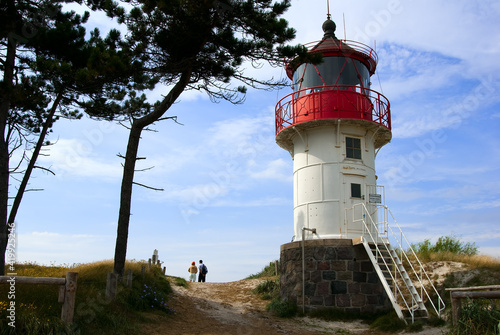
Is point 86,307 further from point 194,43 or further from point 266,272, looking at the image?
point 266,272

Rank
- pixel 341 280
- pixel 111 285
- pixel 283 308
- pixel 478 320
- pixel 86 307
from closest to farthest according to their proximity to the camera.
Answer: pixel 478 320 → pixel 86 307 → pixel 111 285 → pixel 341 280 → pixel 283 308

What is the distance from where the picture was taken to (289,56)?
13.6 meters

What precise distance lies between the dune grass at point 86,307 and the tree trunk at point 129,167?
2.68ft

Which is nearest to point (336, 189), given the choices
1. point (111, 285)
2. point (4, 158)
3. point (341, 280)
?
point (341, 280)

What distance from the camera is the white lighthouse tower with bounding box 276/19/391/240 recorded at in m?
17.0

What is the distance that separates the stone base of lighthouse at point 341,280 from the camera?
16.0m

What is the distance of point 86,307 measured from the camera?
10930mm

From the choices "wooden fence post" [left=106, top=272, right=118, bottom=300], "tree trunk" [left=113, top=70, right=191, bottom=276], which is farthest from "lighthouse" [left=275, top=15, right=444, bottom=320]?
"wooden fence post" [left=106, top=272, right=118, bottom=300]

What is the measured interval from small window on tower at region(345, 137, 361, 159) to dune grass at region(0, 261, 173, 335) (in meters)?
8.33

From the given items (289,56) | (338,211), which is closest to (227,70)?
(289,56)

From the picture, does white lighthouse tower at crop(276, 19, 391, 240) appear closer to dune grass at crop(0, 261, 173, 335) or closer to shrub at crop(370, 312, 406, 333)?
shrub at crop(370, 312, 406, 333)

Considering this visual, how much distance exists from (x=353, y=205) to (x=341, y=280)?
2659 mm

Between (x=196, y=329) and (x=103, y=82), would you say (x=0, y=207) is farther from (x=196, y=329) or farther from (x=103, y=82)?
(x=196, y=329)

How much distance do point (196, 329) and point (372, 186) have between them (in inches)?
333
